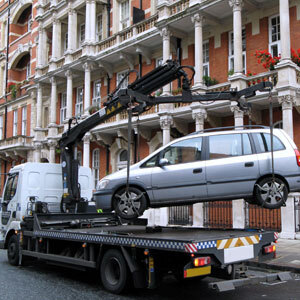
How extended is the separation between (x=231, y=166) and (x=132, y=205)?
203cm

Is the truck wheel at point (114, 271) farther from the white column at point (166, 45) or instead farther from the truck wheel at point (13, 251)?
the white column at point (166, 45)

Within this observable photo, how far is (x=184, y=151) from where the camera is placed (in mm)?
7871

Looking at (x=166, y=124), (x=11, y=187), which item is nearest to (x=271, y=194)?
(x=11, y=187)

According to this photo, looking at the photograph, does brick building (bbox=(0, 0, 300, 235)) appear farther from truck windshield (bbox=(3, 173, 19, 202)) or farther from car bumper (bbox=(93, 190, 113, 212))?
truck windshield (bbox=(3, 173, 19, 202))

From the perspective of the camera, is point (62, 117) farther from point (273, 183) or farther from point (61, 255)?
point (273, 183)

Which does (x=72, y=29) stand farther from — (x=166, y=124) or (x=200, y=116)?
(x=200, y=116)

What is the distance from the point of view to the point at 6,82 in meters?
35.7

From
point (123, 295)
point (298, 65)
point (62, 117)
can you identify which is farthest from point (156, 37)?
point (123, 295)

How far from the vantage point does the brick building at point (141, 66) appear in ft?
53.1

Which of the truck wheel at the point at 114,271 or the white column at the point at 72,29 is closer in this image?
the truck wheel at the point at 114,271

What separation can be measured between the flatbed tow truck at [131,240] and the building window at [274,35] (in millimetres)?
9831

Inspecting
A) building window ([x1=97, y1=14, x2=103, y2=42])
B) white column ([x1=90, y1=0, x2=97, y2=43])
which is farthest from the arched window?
building window ([x1=97, y1=14, x2=103, y2=42])

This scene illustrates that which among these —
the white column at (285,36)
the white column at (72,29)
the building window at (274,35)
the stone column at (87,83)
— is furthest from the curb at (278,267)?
the white column at (72,29)

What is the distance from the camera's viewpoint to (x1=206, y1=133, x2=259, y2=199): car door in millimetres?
7375
